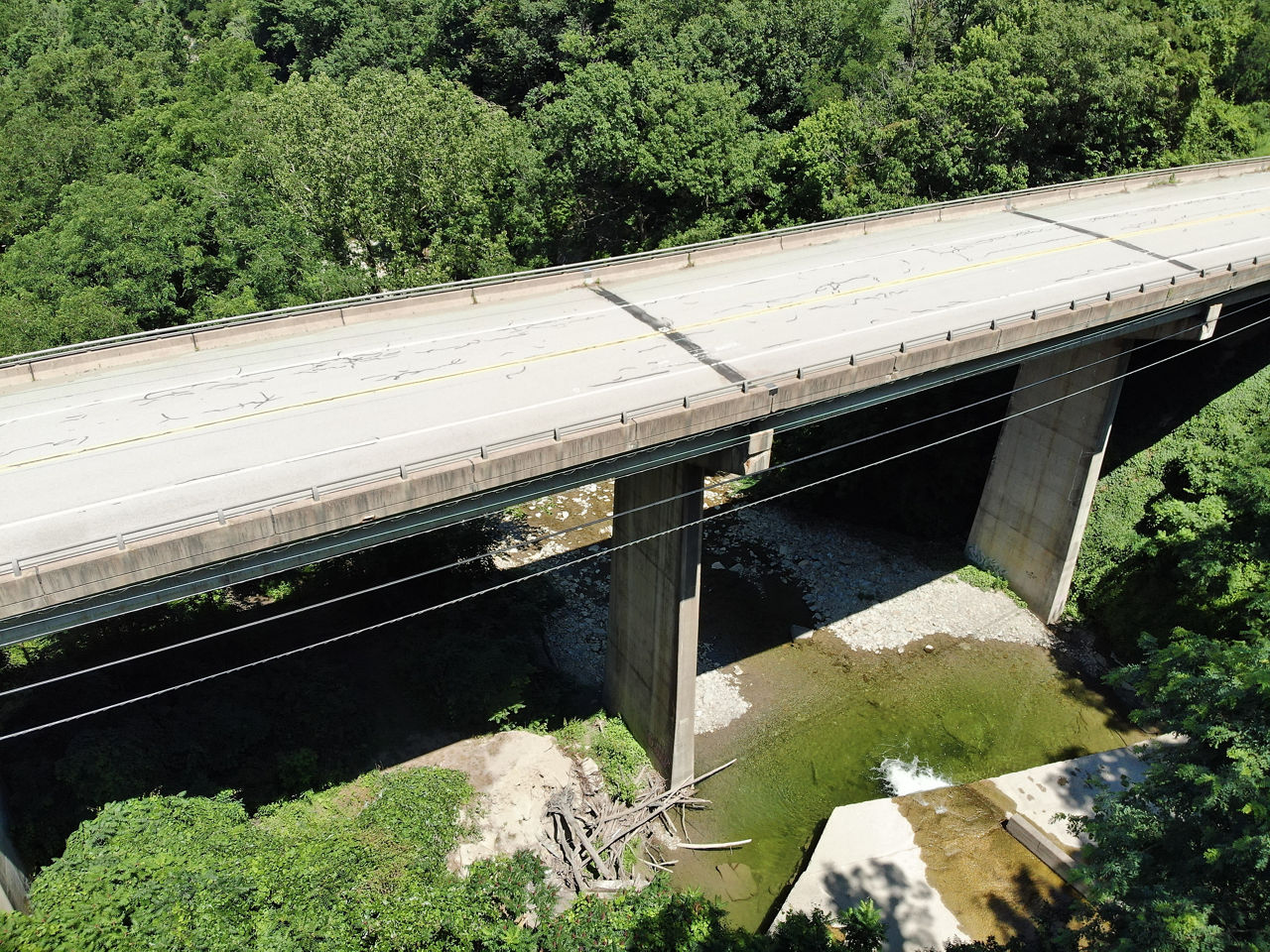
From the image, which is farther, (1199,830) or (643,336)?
(643,336)

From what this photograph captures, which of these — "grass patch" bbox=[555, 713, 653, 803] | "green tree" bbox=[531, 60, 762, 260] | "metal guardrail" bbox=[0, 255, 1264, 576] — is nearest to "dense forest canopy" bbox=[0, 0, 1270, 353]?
"green tree" bbox=[531, 60, 762, 260]

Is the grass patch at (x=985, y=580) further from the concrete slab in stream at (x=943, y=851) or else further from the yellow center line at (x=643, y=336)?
the yellow center line at (x=643, y=336)

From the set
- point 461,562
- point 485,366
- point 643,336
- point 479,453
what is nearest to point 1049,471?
point 643,336

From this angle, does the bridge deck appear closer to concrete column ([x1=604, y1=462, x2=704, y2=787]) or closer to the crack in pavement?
the crack in pavement

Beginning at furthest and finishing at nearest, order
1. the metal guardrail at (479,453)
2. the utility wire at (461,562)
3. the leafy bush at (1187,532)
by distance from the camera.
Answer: the leafy bush at (1187,532) → the utility wire at (461,562) → the metal guardrail at (479,453)

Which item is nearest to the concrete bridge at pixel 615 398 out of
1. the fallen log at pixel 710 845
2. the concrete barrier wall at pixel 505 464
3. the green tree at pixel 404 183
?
the concrete barrier wall at pixel 505 464

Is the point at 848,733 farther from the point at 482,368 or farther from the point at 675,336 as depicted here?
the point at 482,368

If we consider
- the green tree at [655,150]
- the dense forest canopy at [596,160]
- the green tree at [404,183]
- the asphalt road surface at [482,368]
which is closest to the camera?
the asphalt road surface at [482,368]
